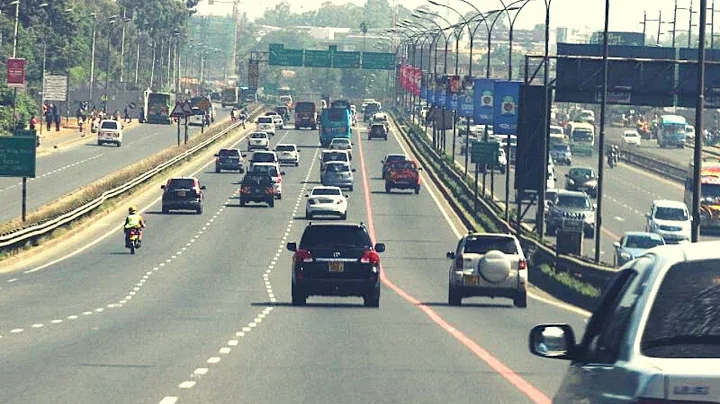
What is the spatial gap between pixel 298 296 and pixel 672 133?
399 ft

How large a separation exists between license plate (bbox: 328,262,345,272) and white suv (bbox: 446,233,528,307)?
12.1 feet

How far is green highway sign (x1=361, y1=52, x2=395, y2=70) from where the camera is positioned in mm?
193750

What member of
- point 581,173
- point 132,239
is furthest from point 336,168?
point 132,239

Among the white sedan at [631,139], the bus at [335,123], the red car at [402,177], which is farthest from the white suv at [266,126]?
the red car at [402,177]

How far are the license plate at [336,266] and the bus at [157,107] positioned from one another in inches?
4813

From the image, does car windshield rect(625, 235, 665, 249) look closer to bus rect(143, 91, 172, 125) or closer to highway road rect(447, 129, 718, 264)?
highway road rect(447, 129, 718, 264)

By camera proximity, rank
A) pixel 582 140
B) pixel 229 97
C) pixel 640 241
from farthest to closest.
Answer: pixel 229 97, pixel 582 140, pixel 640 241

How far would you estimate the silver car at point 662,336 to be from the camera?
6117mm

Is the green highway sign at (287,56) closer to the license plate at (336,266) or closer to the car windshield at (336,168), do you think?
the car windshield at (336,168)

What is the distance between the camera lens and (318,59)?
643 feet

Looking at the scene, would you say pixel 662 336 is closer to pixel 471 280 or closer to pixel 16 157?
pixel 471 280

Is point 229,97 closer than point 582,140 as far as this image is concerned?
No

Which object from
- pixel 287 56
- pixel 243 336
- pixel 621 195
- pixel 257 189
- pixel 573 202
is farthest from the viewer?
pixel 287 56

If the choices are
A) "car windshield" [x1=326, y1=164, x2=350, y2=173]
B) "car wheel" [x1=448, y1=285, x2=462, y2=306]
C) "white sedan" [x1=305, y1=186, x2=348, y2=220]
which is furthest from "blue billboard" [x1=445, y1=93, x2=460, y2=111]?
"car wheel" [x1=448, y1=285, x2=462, y2=306]
